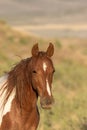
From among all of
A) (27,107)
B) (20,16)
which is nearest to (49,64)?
(27,107)

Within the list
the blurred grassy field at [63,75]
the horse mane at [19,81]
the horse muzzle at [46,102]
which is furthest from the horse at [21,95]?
the blurred grassy field at [63,75]

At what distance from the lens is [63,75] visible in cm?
2775

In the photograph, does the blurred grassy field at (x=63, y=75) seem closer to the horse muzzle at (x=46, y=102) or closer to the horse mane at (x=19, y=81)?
the horse mane at (x=19, y=81)

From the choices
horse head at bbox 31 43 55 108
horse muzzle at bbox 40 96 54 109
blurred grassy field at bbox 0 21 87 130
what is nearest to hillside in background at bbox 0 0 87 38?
blurred grassy field at bbox 0 21 87 130

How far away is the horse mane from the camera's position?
26.0ft

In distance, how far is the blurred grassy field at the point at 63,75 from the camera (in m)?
16.8

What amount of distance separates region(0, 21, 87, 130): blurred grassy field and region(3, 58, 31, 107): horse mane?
1.14ft

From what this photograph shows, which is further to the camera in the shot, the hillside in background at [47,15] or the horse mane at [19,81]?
the hillside in background at [47,15]

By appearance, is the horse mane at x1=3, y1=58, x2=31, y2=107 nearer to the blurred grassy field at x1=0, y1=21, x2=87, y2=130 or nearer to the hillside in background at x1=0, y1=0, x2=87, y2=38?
the blurred grassy field at x1=0, y1=21, x2=87, y2=130

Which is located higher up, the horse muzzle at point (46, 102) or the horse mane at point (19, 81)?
the horse mane at point (19, 81)

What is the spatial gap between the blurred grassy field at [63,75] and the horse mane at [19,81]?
35 centimetres

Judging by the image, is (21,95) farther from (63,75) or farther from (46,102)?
(63,75)

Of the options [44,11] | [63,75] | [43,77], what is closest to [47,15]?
[44,11]

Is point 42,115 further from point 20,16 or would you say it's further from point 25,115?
point 20,16
